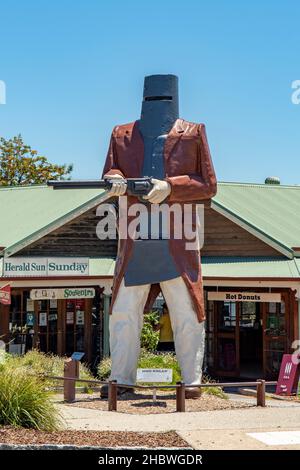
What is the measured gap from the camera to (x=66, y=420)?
11062 mm

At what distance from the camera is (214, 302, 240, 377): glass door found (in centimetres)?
1998

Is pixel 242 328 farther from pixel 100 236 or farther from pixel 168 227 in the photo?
Result: pixel 168 227

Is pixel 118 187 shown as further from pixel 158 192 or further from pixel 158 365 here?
pixel 158 365

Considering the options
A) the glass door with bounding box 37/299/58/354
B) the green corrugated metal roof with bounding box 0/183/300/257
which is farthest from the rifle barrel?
the glass door with bounding box 37/299/58/354

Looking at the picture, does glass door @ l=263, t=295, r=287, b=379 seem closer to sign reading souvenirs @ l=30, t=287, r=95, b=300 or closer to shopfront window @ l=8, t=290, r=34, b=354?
sign reading souvenirs @ l=30, t=287, r=95, b=300

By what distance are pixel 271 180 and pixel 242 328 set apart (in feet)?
23.7

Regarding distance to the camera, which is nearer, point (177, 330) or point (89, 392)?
point (177, 330)

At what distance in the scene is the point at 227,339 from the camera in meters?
20.4

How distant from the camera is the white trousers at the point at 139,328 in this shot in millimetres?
13039

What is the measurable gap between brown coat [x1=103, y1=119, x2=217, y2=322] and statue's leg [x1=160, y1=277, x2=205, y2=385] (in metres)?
0.12

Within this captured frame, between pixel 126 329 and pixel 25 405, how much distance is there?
366 cm
